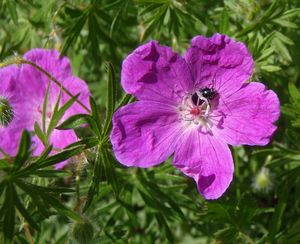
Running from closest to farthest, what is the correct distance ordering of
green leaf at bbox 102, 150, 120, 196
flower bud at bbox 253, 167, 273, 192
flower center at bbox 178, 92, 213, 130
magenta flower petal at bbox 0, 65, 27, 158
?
green leaf at bbox 102, 150, 120, 196
flower center at bbox 178, 92, 213, 130
magenta flower petal at bbox 0, 65, 27, 158
flower bud at bbox 253, 167, 273, 192

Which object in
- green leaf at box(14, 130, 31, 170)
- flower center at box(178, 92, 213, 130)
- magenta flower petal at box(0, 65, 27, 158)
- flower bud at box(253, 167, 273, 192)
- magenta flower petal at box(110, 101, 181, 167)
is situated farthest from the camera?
flower bud at box(253, 167, 273, 192)

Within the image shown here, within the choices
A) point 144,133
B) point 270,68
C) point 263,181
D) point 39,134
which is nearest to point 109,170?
point 144,133

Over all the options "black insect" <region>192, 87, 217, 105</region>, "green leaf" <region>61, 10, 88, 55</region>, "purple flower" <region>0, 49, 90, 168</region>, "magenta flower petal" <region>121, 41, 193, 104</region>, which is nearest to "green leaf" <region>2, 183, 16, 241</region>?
"magenta flower petal" <region>121, 41, 193, 104</region>

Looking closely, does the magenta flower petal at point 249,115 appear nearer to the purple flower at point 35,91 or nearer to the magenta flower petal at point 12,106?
the purple flower at point 35,91

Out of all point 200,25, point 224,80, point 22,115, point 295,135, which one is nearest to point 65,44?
point 22,115

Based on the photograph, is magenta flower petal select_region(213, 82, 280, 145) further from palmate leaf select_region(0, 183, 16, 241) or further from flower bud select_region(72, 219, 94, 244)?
palmate leaf select_region(0, 183, 16, 241)

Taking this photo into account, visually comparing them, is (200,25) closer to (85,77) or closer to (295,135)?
(295,135)
